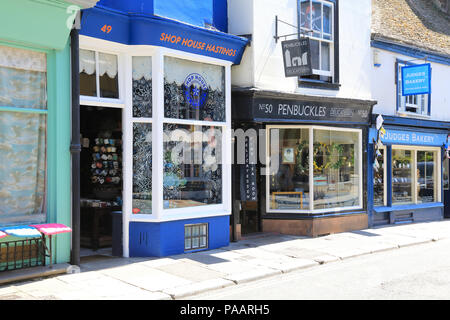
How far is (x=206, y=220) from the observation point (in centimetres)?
1001

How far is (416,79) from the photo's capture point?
47.2 ft

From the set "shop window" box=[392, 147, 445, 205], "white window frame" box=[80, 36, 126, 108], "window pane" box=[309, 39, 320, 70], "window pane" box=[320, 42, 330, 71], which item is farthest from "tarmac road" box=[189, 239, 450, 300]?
"shop window" box=[392, 147, 445, 205]

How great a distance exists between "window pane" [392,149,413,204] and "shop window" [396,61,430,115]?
1.35 meters

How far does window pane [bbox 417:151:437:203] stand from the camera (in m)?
16.1

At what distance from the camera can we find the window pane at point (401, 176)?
15.3 m

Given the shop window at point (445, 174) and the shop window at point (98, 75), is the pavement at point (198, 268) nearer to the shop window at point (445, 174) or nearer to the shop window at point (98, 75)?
the shop window at point (98, 75)

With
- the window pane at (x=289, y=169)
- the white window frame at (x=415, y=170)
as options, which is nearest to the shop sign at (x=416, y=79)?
the white window frame at (x=415, y=170)

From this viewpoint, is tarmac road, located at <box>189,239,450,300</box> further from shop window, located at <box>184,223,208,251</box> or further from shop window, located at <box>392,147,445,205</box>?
shop window, located at <box>392,147,445,205</box>

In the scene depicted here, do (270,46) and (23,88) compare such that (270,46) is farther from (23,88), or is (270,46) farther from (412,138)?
(412,138)

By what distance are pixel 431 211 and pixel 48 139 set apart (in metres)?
12.9

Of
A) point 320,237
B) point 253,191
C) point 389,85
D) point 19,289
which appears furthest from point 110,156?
point 389,85

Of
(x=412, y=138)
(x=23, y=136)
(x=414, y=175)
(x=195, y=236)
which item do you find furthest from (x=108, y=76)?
(x=414, y=175)
